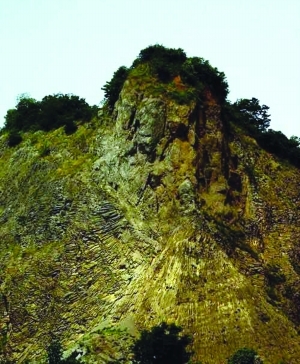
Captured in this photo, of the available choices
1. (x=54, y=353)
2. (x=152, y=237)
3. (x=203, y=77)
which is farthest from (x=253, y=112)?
(x=54, y=353)

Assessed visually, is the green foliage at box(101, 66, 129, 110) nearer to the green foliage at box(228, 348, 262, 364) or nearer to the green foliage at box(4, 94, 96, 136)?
the green foliage at box(4, 94, 96, 136)

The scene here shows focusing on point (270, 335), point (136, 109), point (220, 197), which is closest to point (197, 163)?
point (220, 197)

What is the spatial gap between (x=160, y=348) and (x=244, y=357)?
408cm

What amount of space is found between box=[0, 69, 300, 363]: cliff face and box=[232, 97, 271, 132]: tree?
12.2 meters

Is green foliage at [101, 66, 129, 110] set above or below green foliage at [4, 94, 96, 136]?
above

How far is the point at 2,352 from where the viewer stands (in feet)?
166

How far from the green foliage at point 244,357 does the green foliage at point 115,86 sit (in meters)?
23.1

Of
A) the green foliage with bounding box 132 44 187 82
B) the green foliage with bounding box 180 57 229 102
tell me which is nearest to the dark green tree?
the green foliage with bounding box 132 44 187 82

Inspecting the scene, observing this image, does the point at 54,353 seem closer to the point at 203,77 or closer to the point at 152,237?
the point at 152,237

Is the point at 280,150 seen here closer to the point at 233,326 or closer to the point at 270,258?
the point at 270,258

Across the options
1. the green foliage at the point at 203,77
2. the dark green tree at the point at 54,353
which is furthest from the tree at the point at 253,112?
the dark green tree at the point at 54,353

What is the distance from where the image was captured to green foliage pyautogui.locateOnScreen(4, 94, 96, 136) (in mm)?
63750

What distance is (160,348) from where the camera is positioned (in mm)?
41281

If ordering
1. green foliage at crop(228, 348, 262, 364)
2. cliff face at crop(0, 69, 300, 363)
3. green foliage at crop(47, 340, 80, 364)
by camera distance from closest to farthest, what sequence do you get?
1. green foliage at crop(228, 348, 262, 364)
2. green foliage at crop(47, 340, 80, 364)
3. cliff face at crop(0, 69, 300, 363)
